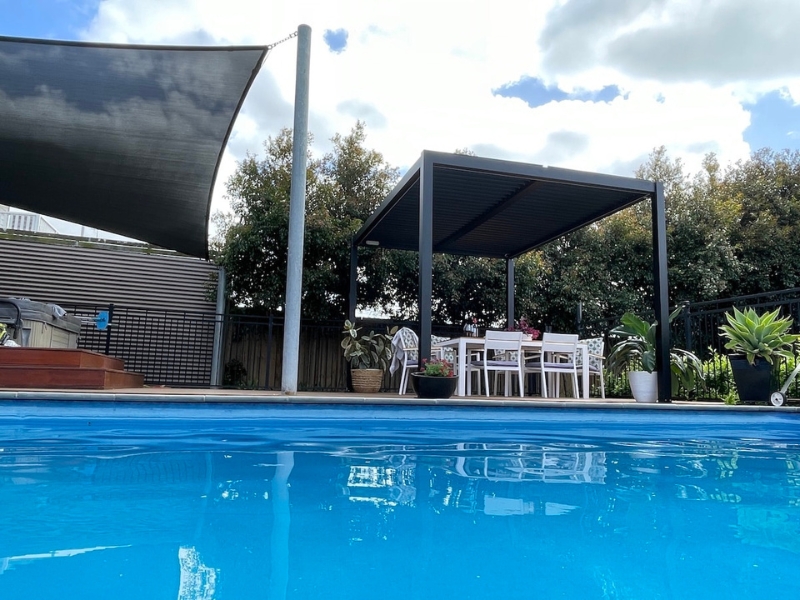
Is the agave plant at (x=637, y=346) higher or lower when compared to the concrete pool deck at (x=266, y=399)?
higher

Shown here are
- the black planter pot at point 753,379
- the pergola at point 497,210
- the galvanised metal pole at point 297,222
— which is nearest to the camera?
the galvanised metal pole at point 297,222

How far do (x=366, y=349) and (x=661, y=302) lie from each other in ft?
11.9

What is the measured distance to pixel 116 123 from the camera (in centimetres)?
566

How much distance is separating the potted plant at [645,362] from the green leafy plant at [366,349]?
2.87 metres

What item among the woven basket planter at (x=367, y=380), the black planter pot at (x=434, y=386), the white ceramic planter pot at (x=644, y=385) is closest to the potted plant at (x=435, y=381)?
the black planter pot at (x=434, y=386)

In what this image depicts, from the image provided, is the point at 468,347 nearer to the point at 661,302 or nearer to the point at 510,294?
the point at 661,302

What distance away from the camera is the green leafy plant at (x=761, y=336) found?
Result: 19.3ft

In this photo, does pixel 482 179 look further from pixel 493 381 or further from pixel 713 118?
pixel 713 118

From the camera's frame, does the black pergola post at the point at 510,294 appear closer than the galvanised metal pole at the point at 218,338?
Yes

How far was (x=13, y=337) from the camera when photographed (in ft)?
20.9

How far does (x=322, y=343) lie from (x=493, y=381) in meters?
3.34

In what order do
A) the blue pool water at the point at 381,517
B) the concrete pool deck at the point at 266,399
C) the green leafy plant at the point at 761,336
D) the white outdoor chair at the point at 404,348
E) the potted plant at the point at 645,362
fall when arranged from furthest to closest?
the white outdoor chair at the point at 404,348 → the potted plant at the point at 645,362 → the green leafy plant at the point at 761,336 → the concrete pool deck at the point at 266,399 → the blue pool water at the point at 381,517

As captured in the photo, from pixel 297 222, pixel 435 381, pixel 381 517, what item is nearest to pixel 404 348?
pixel 435 381

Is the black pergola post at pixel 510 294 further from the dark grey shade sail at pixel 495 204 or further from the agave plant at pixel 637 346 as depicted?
the agave plant at pixel 637 346
